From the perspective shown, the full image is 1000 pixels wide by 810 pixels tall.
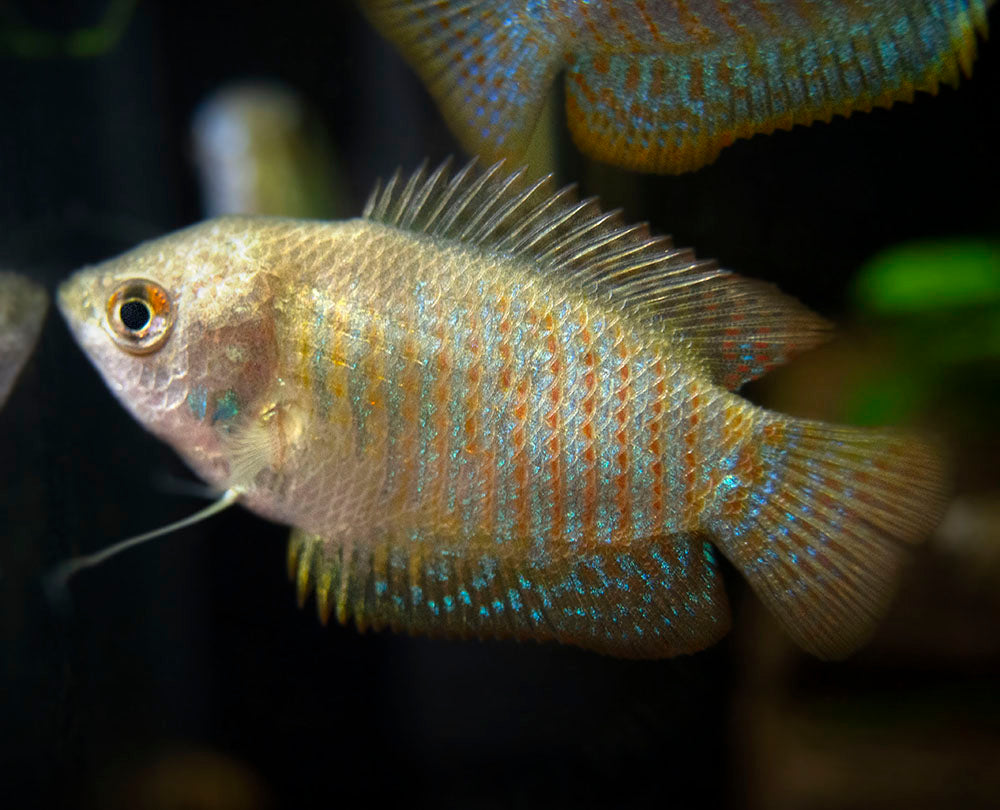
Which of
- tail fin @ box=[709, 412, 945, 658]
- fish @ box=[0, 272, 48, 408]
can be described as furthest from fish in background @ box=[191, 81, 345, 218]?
tail fin @ box=[709, 412, 945, 658]

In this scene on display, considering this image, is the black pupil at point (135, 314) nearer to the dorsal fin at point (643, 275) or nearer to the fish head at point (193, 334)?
the fish head at point (193, 334)

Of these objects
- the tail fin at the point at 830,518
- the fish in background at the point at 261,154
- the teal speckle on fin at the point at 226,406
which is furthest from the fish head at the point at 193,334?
the fish in background at the point at 261,154

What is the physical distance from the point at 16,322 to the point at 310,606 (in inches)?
34.9

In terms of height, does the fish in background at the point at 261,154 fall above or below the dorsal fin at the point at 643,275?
above

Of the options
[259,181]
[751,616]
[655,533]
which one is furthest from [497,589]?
[259,181]

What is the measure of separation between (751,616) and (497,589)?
1.29 meters

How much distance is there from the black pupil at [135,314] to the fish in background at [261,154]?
111cm

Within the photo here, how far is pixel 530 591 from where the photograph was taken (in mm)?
1190

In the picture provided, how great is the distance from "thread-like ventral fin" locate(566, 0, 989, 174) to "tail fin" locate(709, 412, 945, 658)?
46 cm

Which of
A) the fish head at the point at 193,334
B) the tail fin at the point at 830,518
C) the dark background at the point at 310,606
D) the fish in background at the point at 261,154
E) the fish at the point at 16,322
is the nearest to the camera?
the tail fin at the point at 830,518

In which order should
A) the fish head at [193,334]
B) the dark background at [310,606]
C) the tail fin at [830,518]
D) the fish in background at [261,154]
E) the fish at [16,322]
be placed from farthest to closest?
the fish in background at [261,154] → the fish at [16,322] → the dark background at [310,606] → the fish head at [193,334] → the tail fin at [830,518]

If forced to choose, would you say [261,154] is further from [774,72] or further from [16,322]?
[774,72]

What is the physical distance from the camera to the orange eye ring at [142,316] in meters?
1.17

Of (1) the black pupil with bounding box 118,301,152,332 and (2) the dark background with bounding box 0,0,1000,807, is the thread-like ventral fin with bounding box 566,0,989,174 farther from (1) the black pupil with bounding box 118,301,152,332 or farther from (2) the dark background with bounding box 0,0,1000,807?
(1) the black pupil with bounding box 118,301,152,332
